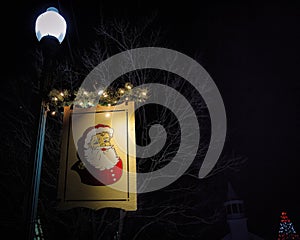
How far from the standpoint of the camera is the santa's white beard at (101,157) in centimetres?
409

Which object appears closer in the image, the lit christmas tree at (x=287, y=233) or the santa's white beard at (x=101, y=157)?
the santa's white beard at (x=101, y=157)

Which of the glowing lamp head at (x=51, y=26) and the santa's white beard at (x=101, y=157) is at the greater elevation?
the glowing lamp head at (x=51, y=26)

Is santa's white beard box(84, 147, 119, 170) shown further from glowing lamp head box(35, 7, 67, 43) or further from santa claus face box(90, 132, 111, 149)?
glowing lamp head box(35, 7, 67, 43)

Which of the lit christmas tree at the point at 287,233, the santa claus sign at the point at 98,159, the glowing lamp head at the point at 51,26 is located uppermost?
the glowing lamp head at the point at 51,26

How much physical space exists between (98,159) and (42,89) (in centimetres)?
152

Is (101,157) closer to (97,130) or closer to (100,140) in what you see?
(100,140)

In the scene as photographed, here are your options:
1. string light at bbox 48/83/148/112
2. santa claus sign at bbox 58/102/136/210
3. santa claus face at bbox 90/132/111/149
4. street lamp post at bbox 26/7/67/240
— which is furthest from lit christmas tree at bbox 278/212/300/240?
street lamp post at bbox 26/7/67/240

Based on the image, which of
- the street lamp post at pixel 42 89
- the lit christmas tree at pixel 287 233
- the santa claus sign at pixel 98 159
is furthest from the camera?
the lit christmas tree at pixel 287 233

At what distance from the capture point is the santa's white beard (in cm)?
409

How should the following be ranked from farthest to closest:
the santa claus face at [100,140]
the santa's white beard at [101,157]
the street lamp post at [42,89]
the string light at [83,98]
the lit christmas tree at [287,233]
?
the lit christmas tree at [287,233] < the string light at [83,98] < the santa claus face at [100,140] < the santa's white beard at [101,157] < the street lamp post at [42,89]

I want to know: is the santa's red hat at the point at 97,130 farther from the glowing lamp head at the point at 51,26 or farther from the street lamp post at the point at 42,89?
the glowing lamp head at the point at 51,26

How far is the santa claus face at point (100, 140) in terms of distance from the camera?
4215 millimetres

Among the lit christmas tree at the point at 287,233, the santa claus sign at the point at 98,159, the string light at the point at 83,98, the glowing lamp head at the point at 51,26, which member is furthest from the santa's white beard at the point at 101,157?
the lit christmas tree at the point at 287,233

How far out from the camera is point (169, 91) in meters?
9.36
